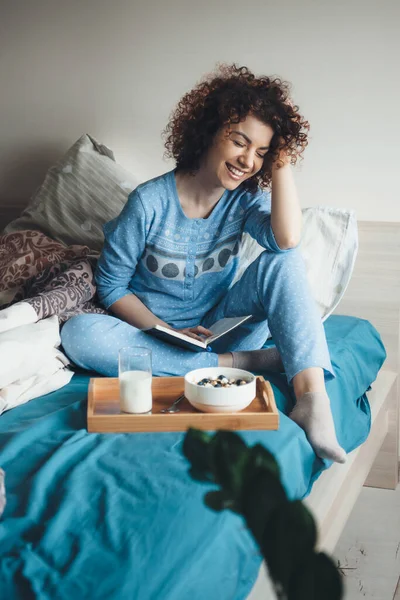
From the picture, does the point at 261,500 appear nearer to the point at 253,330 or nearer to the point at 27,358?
the point at 27,358

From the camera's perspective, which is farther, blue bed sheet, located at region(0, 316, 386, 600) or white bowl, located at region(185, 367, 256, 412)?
white bowl, located at region(185, 367, 256, 412)

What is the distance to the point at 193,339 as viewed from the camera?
159cm

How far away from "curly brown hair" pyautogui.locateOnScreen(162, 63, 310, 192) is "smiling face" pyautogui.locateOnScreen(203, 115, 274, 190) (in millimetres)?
17

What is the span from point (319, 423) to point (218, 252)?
0.60 metres

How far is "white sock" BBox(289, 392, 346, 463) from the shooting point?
1356 mm

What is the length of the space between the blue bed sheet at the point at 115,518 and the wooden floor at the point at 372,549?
389 mm

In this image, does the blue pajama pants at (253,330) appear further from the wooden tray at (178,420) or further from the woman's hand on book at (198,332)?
the wooden tray at (178,420)

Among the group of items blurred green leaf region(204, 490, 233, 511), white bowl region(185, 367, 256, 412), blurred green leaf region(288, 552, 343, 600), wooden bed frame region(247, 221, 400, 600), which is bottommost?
wooden bed frame region(247, 221, 400, 600)

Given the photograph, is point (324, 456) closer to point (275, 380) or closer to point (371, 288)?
point (275, 380)

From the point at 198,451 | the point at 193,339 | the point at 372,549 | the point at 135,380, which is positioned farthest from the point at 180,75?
the point at 198,451

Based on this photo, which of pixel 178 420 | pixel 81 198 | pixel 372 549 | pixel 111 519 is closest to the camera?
pixel 111 519

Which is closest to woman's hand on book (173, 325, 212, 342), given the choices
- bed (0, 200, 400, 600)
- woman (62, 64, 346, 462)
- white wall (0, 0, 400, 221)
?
woman (62, 64, 346, 462)

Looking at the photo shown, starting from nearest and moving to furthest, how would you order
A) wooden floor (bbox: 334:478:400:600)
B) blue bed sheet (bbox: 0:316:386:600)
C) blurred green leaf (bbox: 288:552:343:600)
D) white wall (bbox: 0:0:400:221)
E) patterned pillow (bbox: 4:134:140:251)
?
blurred green leaf (bbox: 288:552:343:600), blue bed sheet (bbox: 0:316:386:600), wooden floor (bbox: 334:478:400:600), white wall (bbox: 0:0:400:221), patterned pillow (bbox: 4:134:140:251)

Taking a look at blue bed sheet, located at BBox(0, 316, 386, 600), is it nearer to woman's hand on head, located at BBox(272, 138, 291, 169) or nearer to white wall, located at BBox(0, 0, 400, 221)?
woman's hand on head, located at BBox(272, 138, 291, 169)
